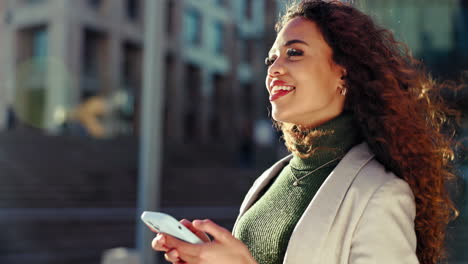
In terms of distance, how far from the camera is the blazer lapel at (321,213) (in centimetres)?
138

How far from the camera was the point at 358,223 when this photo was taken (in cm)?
137

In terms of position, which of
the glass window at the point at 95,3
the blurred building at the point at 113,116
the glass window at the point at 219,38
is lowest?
the blurred building at the point at 113,116

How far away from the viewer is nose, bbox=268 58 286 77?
164 centimetres

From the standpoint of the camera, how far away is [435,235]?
61.7 inches

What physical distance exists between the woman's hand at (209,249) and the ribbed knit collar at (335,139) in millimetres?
441

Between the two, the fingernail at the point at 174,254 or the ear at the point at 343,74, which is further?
the ear at the point at 343,74

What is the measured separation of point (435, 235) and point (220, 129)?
1577 inches

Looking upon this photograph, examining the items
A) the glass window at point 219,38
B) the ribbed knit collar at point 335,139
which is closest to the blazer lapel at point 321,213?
the ribbed knit collar at point 335,139

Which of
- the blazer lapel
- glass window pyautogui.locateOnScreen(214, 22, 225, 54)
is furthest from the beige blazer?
glass window pyautogui.locateOnScreen(214, 22, 225, 54)

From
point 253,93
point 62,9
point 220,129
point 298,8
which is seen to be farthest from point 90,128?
point 298,8

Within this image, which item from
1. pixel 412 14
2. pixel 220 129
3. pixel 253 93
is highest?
pixel 412 14

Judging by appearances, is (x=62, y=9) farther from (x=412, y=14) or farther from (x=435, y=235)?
(x=435, y=235)

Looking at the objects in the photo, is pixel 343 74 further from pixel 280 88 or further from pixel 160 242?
pixel 160 242

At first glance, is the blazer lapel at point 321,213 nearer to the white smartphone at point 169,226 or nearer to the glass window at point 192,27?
the white smartphone at point 169,226
